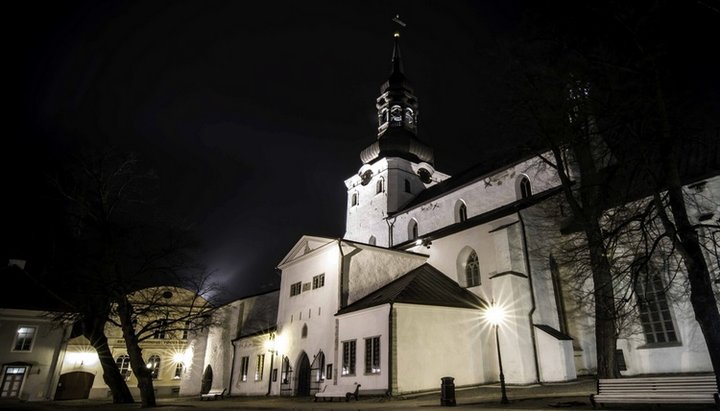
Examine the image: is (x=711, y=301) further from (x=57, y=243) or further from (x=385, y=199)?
(x=385, y=199)

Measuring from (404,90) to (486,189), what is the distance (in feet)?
55.2

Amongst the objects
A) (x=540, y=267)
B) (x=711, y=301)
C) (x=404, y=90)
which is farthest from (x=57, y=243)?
(x=404, y=90)

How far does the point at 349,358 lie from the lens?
2003 cm

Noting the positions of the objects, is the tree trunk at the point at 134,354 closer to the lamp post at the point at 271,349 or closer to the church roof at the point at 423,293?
the church roof at the point at 423,293

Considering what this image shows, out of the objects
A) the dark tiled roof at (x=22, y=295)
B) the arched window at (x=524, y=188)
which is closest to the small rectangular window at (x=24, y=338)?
the dark tiled roof at (x=22, y=295)

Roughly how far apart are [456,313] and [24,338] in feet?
87.7

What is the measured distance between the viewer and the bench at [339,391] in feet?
59.6

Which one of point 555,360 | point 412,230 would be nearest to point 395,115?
point 412,230

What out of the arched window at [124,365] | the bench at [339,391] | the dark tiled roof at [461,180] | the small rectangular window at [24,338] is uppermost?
the dark tiled roof at [461,180]

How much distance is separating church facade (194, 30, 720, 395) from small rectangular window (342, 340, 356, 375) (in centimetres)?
8

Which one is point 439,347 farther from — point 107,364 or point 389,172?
point 389,172

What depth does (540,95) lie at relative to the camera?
13.9 meters

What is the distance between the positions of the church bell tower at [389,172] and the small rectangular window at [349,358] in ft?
47.8

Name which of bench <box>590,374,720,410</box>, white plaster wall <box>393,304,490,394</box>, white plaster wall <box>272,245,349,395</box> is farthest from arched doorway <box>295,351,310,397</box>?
bench <box>590,374,720,410</box>
